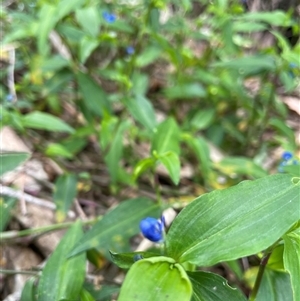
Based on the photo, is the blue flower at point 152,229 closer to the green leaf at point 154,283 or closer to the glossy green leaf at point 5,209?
the green leaf at point 154,283

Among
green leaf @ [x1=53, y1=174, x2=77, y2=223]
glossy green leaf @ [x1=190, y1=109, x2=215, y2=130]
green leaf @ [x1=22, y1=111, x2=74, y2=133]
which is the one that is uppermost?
green leaf @ [x1=22, y1=111, x2=74, y2=133]

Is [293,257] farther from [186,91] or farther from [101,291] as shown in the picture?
[186,91]

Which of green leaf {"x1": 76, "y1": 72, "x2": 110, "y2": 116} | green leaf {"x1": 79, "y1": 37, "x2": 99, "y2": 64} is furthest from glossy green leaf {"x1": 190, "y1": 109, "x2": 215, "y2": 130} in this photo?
green leaf {"x1": 79, "y1": 37, "x2": 99, "y2": 64}

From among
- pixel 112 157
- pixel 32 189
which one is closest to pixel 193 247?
pixel 112 157

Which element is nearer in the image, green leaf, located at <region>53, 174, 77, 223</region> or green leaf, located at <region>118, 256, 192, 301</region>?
green leaf, located at <region>118, 256, 192, 301</region>

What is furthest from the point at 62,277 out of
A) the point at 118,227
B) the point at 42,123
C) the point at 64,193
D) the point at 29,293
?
the point at 42,123

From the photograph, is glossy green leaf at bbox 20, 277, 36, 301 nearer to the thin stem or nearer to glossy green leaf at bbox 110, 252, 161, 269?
glossy green leaf at bbox 110, 252, 161, 269
